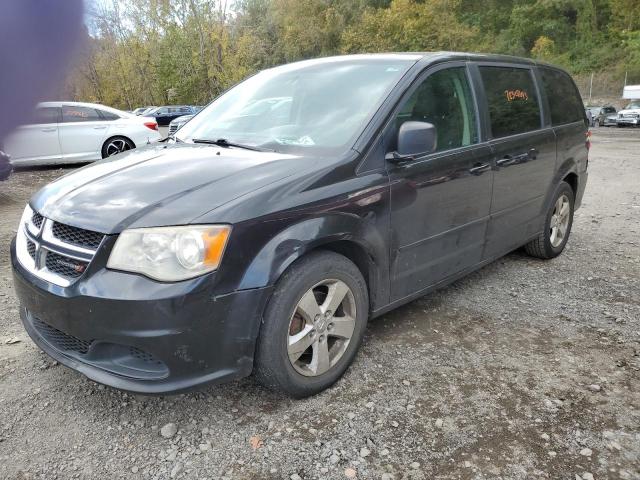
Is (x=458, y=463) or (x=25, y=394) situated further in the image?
(x=25, y=394)

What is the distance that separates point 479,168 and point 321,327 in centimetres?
162

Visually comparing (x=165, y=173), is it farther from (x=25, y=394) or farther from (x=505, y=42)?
(x=505, y=42)

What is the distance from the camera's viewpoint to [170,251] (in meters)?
2.18

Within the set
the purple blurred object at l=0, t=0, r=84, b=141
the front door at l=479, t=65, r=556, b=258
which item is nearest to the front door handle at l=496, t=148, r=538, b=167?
the front door at l=479, t=65, r=556, b=258

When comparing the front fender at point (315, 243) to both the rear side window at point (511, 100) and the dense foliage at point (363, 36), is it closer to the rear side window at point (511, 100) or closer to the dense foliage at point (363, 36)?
the rear side window at point (511, 100)

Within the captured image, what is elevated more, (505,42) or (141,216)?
(505,42)

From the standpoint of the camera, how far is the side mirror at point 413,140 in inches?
111

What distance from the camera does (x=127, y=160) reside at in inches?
119

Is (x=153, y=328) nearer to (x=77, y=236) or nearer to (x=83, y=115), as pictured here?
(x=77, y=236)

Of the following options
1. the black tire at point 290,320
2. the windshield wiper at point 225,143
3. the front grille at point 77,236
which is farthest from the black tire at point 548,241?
the front grille at point 77,236

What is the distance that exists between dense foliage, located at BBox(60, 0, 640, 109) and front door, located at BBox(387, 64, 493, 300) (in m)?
26.3

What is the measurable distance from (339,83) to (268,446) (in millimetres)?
2123

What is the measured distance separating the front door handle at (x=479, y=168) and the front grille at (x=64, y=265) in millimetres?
2376

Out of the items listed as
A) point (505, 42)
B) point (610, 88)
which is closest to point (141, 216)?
point (610, 88)
